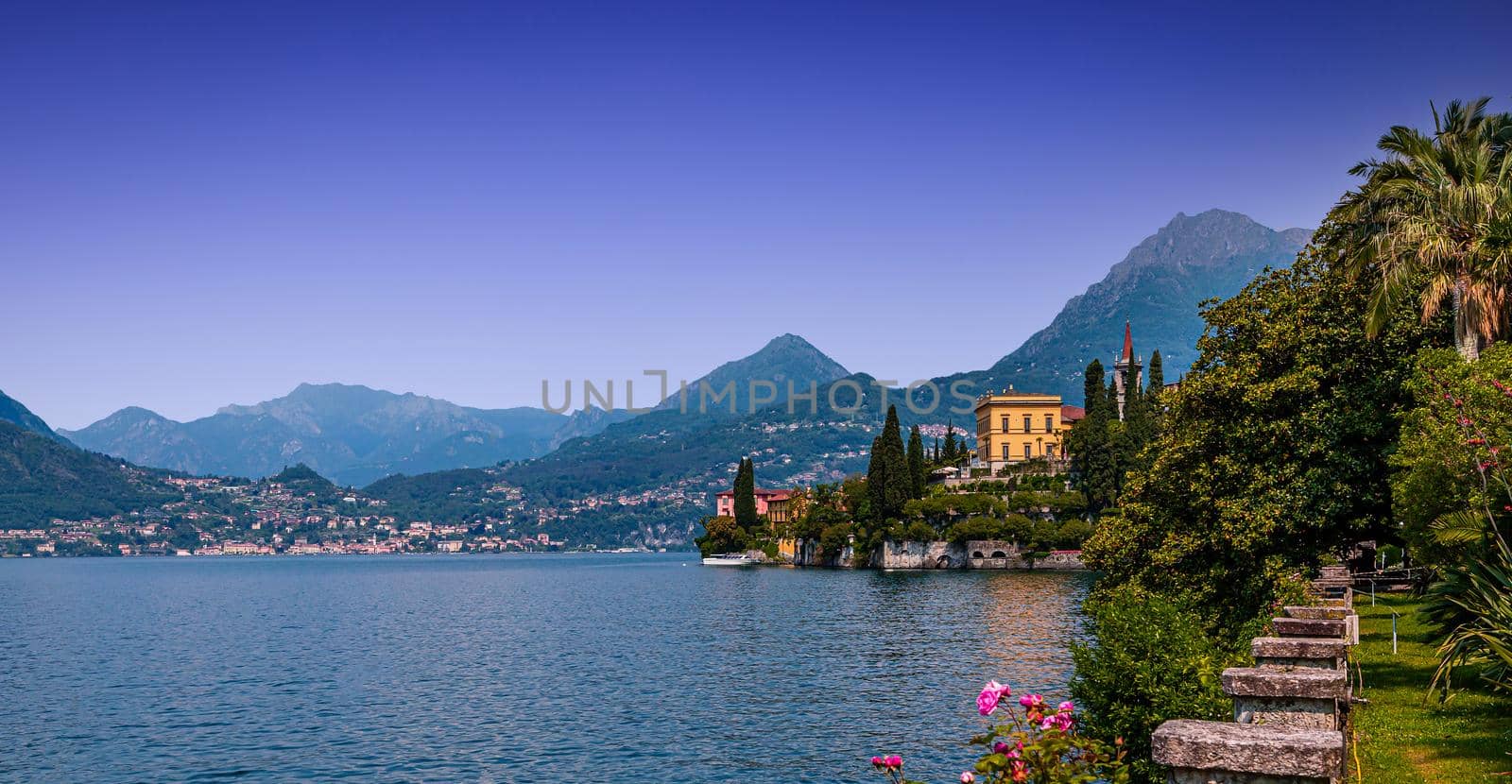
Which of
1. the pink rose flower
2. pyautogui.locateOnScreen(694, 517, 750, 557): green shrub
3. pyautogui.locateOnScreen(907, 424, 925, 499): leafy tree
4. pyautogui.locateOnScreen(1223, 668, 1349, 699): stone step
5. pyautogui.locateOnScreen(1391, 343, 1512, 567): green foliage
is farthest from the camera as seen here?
pyautogui.locateOnScreen(694, 517, 750, 557): green shrub

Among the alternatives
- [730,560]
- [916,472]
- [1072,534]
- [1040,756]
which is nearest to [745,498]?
[730,560]

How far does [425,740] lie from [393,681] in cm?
1358

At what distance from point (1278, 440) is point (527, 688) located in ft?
89.7

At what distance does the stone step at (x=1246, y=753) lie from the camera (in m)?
6.88

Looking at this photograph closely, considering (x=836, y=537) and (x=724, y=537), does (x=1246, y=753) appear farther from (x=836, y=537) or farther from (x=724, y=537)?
(x=724, y=537)

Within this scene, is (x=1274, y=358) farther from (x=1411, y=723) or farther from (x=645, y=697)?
(x=645, y=697)

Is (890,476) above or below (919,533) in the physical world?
above

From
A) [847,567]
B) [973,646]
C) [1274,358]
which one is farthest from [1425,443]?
[847,567]

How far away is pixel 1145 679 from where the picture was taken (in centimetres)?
1734

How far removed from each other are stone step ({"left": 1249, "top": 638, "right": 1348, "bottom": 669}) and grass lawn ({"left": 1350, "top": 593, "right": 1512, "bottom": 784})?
1.31 meters

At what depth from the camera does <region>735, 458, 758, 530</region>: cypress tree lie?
6644 inches

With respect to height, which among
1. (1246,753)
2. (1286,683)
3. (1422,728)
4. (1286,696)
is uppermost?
(1246,753)

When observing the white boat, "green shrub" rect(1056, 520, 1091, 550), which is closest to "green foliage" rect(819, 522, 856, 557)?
"green shrub" rect(1056, 520, 1091, 550)

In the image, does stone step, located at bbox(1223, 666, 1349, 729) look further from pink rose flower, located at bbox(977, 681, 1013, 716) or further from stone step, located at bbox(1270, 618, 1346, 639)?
stone step, located at bbox(1270, 618, 1346, 639)
